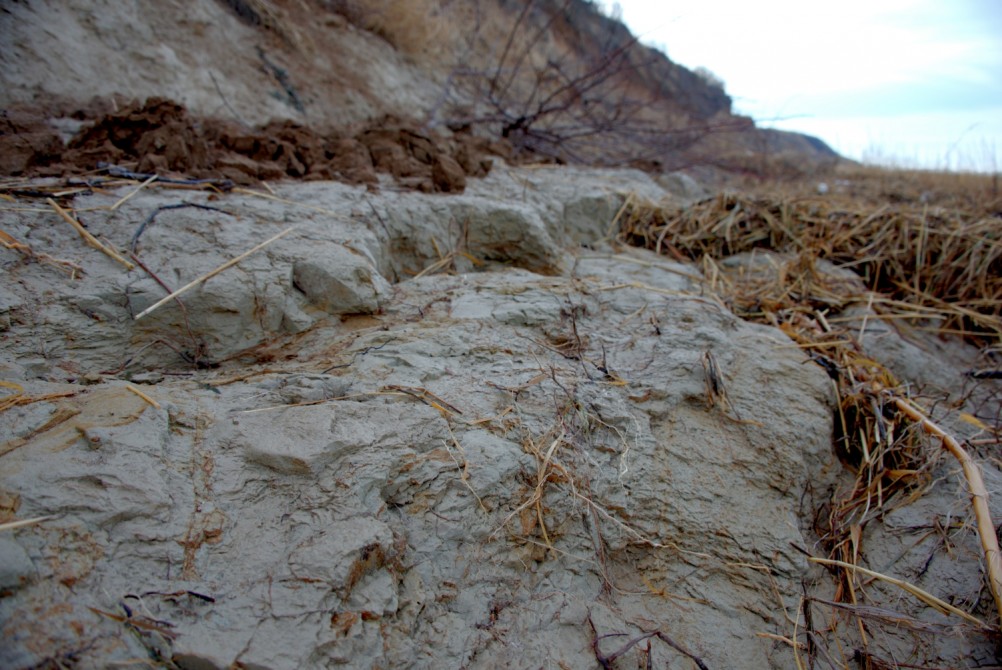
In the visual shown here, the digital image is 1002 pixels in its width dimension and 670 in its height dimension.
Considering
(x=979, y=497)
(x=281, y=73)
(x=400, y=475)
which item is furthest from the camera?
(x=281, y=73)

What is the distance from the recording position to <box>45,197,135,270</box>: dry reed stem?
5.67ft

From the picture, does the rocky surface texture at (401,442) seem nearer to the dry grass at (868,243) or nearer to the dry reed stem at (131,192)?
the dry reed stem at (131,192)

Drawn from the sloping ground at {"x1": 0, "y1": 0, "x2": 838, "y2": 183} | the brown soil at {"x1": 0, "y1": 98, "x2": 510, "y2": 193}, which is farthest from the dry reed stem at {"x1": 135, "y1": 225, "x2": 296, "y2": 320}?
the sloping ground at {"x1": 0, "y1": 0, "x2": 838, "y2": 183}

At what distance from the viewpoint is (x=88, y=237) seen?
5.80 ft

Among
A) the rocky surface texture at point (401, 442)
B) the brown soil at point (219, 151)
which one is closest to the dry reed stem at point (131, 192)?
the rocky surface texture at point (401, 442)

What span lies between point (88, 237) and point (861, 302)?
3.06m

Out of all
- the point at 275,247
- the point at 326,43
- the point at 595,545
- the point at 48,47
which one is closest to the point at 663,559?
the point at 595,545

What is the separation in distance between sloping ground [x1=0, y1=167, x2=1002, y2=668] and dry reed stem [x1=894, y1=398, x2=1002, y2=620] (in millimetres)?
59

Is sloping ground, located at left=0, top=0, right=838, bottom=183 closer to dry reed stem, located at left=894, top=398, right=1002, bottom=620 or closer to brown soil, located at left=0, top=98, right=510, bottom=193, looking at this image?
brown soil, located at left=0, top=98, right=510, bottom=193

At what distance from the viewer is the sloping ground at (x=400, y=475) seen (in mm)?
1030

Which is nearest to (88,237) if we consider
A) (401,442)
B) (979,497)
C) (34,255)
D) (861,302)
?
(34,255)

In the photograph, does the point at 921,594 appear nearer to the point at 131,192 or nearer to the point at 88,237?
Result: the point at 88,237

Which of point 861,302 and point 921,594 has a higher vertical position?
point 861,302

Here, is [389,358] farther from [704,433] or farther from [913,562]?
[913,562]
